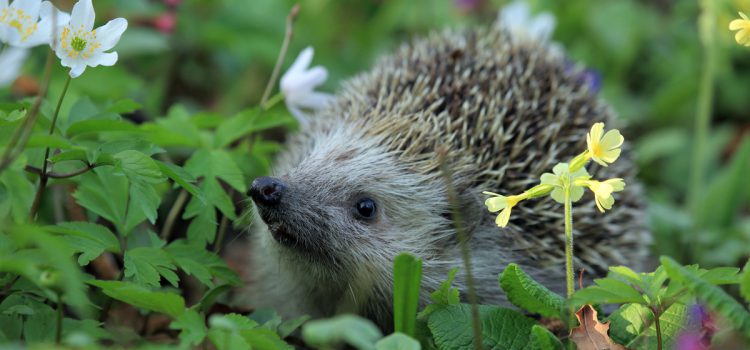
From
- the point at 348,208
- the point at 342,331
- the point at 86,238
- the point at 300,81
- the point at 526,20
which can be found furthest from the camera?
the point at 526,20

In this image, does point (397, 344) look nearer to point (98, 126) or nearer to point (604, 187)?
point (604, 187)

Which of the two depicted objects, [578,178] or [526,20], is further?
[526,20]

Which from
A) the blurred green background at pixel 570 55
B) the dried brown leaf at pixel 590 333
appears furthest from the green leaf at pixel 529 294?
the blurred green background at pixel 570 55

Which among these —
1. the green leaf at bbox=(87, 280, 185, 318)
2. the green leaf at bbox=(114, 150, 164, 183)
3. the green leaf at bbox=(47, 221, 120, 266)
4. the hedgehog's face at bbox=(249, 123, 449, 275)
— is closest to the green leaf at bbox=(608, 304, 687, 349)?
the hedgehog's face at bbox=(249, 123, 449, 275)

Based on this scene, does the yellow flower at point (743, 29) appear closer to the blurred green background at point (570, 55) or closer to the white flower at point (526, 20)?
the blurred green background at point (570, 55)

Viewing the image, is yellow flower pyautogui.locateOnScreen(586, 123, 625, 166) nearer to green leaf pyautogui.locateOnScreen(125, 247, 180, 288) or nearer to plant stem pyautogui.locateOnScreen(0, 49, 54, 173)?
green leaf pyautogui.locateOnScreen(125, 247, 180, 288)

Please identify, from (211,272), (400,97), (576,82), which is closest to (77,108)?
(211,272)

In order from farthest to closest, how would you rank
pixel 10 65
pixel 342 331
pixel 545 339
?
1. pixel 545 339
2. pixel 10 65
3. pixel 342 331

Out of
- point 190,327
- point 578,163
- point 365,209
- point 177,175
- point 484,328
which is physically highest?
point 578,163

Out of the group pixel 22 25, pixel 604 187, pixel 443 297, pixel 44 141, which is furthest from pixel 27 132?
pixel 604 187

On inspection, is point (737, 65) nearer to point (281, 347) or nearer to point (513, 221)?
point (513, 221)
